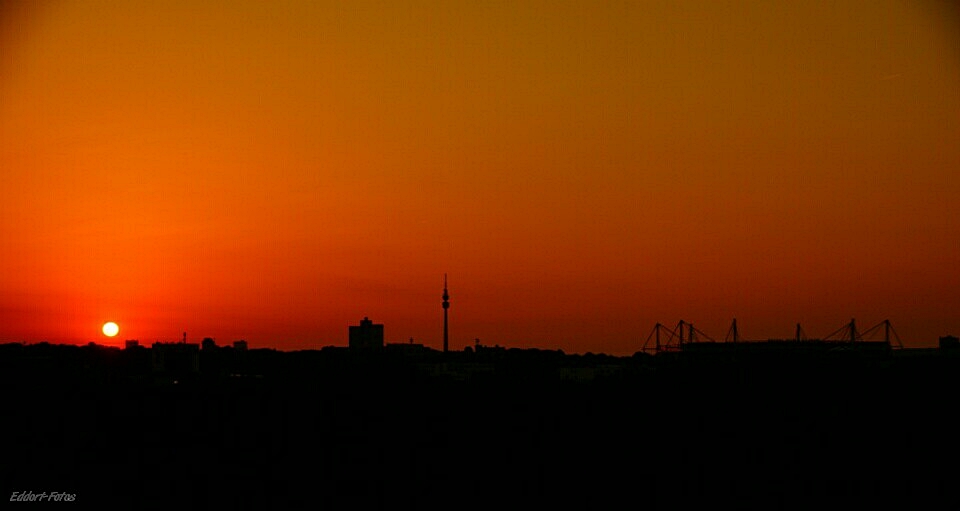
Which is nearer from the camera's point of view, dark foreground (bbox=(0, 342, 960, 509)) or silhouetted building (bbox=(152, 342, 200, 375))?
dark foreground (bbox=(0, 342, 960, 509))

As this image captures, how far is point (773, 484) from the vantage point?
6384cm

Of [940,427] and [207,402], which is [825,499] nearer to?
[940,427]

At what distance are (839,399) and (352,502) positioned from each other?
240 ft

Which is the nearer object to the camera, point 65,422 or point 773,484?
point 773,484

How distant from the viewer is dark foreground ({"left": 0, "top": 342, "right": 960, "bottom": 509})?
5953 cm

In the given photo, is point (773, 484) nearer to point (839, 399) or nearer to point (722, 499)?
point (722, 499)

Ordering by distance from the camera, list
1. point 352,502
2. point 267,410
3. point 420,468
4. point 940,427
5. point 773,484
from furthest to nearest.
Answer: point 267,410
point 940,427
point 420,468
point 773,484
point 352,502

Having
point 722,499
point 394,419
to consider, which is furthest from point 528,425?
point 722,499

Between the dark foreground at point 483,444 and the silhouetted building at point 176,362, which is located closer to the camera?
the dark foreground at point 483,444

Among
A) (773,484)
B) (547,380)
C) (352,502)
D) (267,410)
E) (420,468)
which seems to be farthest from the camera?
(547,380)

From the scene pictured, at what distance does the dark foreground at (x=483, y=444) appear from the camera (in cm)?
5953

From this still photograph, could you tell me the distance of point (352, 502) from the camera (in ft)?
188

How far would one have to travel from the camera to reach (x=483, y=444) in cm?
8138

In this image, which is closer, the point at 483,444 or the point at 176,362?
the point at 483,444
